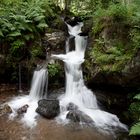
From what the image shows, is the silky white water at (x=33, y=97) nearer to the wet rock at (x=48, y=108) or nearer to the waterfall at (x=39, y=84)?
the waterfall at (x=39, y=84)

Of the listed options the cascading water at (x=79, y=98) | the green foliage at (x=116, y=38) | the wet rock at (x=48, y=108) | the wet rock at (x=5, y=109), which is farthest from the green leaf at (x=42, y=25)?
the wet rock at (x=5, y=109)

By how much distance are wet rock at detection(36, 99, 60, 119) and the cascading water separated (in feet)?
0.81

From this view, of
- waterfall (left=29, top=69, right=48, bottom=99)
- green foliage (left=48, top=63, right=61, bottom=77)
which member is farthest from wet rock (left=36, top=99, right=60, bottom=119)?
green foliage (left=48, top=63, right=61, bottom=77)

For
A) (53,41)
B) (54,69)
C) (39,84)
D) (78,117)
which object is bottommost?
(78,117)

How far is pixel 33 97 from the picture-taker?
10.3 metres

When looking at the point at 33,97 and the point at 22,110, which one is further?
the point at 33,97

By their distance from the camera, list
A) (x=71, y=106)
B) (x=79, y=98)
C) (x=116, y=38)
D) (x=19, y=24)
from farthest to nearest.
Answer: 1. (x=19, y=24)
2. (x=79, y=98)
3. (x=116, y=38)
4. (x=71, y=106)

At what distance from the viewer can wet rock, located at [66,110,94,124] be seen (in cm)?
868

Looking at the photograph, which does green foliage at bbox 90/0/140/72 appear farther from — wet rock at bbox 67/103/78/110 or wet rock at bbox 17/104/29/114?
wet rock at bbox 17/104/29/114

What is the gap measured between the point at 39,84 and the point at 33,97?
2.03ft

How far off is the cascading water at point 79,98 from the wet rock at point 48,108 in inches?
9.7

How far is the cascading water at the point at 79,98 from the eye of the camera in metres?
8.77

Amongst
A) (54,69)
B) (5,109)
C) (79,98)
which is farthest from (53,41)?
(5,109)

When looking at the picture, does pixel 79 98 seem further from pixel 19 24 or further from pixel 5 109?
pixel 19 24
